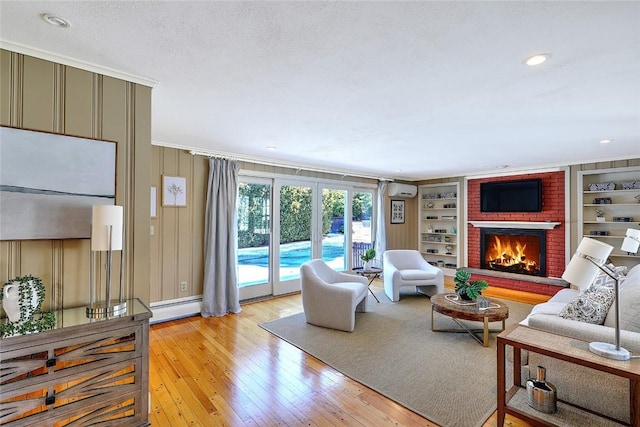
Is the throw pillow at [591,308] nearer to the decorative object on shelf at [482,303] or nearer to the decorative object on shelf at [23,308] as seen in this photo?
the decorative object on shelf at [482,303]

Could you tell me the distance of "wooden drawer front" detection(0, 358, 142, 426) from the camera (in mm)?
1543

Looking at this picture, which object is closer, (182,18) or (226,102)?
(182,18)

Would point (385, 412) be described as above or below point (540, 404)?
below

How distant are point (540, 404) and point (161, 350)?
127 inches

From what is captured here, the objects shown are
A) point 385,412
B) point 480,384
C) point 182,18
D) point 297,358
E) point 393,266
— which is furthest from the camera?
point 393,266

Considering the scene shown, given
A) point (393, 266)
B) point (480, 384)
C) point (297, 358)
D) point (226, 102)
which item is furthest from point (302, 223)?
point (480, 384)

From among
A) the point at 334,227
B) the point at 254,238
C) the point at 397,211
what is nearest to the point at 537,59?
the point at 254,238

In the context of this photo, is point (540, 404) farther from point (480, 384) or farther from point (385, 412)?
point (385, 412)

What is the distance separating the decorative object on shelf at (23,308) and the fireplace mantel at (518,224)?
6.69 meters

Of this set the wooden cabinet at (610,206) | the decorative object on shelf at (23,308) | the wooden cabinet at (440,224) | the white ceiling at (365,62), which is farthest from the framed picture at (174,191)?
the wooden cabinet at (610,206)

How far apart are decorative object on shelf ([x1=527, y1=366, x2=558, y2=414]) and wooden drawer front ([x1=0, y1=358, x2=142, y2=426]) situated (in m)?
2.41

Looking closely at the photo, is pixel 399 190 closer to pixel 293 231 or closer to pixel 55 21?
pixel 293 231

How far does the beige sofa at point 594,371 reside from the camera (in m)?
1.74

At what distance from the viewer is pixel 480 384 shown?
2.46 m
